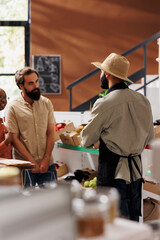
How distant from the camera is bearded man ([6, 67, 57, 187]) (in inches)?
125

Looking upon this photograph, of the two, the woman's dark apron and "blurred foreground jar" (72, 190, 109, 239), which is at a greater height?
"blurred foreground jar" (72, 190, 109, 239)

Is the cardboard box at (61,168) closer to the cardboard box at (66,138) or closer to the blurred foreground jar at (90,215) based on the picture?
the cardboard box at (66,138)

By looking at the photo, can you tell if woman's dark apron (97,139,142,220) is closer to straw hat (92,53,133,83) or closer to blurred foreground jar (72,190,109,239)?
straw hat (92,53,133,83)

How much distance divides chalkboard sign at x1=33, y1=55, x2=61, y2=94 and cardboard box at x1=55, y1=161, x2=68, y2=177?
388 cm

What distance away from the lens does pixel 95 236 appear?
816mm

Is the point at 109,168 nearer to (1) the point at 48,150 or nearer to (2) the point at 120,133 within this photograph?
(2) the point at 120,133

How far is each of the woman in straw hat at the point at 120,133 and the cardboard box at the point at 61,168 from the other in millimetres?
1951

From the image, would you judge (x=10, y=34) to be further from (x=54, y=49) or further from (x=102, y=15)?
(x=102, y=15)

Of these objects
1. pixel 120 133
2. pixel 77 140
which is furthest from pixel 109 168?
pixel 77 140

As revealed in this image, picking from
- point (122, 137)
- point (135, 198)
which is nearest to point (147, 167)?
point (135, 198)

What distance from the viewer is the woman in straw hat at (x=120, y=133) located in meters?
2.50

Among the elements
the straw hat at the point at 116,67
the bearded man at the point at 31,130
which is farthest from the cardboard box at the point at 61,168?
the straw hat at the point at 116,67

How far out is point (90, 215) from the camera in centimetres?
80

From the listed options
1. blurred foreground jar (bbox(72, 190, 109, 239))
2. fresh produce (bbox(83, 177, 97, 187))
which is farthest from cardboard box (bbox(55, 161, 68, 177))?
blurred foreground jar (bbox(72, 190, 109, 239))
